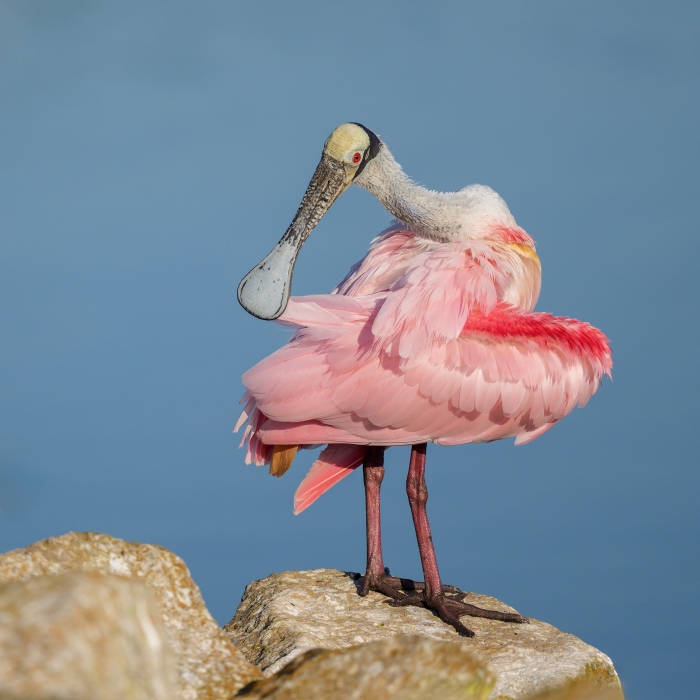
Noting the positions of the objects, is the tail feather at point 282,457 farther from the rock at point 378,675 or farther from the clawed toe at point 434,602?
the rock at point 378,675

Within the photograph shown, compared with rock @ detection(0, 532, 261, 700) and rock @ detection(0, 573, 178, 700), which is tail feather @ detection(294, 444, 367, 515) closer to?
rock @ detection(0, 532, 261, 700)

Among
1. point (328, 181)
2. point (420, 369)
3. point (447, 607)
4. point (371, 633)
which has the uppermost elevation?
point (328, 181)

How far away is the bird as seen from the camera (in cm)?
779

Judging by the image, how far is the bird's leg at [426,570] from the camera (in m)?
8.19

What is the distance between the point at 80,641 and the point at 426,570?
18.3 ft

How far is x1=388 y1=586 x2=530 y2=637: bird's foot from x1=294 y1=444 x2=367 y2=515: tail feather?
3.31 ft

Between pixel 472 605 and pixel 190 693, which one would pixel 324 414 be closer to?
pixel 472 605

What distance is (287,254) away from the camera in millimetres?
8727

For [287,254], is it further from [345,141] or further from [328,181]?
[345,141]

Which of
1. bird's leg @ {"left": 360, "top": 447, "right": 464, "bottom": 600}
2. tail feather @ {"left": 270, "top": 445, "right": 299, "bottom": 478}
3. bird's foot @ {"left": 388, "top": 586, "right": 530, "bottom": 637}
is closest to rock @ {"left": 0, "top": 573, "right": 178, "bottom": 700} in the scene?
tail feather @ {"left": 270, "top": 445, "right": 299, "bottom": 478}

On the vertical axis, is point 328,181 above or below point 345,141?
below

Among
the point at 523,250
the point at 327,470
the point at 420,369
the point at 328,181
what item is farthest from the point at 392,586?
the point at 328,181

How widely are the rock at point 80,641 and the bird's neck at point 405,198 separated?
20.0 feet

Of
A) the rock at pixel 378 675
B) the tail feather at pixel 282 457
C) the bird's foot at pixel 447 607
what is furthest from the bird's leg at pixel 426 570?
the rock at pixel 378 675
